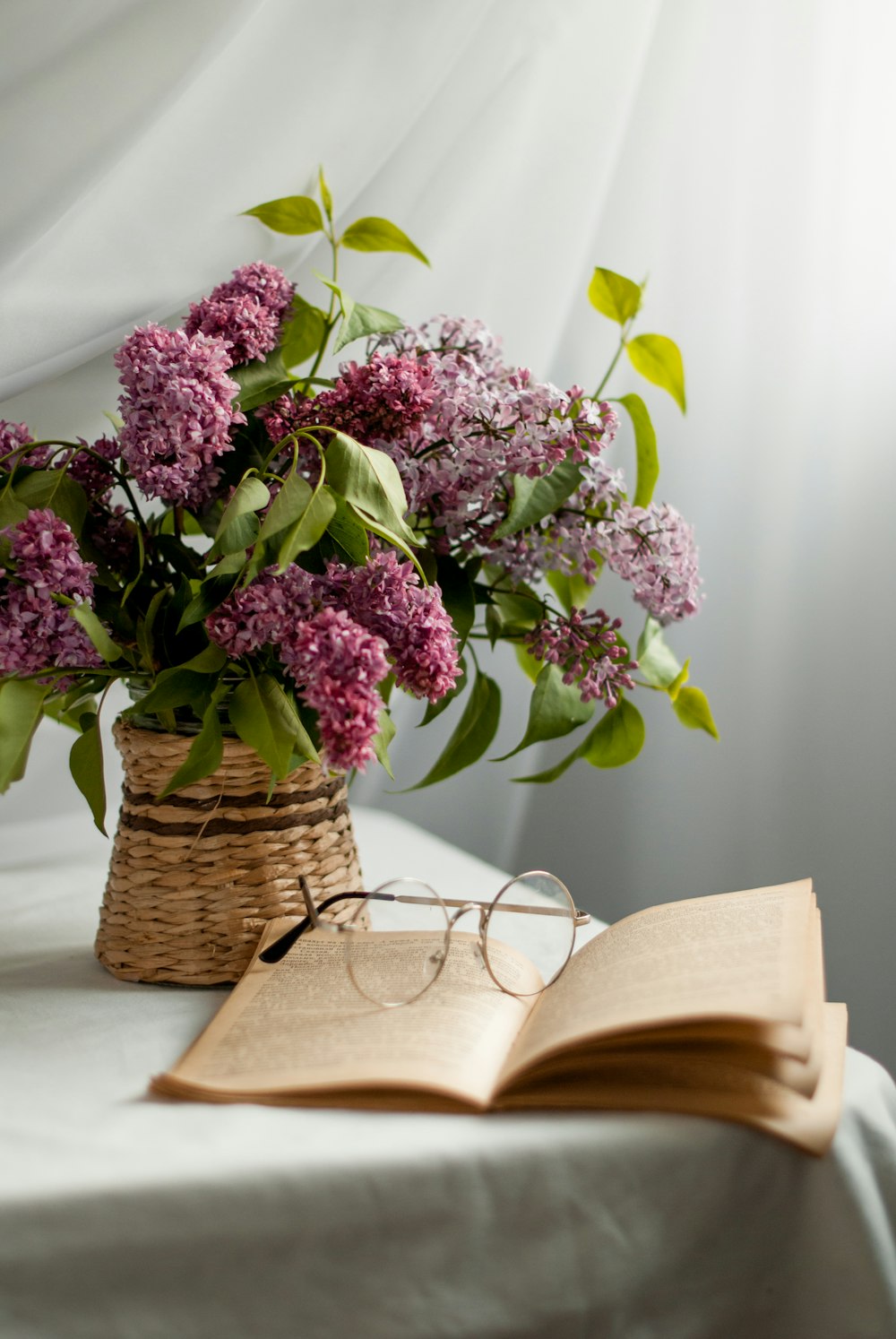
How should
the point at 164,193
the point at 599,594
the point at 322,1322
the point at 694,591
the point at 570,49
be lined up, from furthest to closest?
the point at 599,594
the point at 570,49
the point at 164,193
the point at 694,591
the point at 322,1322

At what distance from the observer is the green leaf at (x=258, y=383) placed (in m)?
0.65

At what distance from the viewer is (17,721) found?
1.88 ft

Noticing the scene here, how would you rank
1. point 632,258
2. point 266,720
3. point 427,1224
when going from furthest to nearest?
point 632,258
point 266,720
point 427,1224

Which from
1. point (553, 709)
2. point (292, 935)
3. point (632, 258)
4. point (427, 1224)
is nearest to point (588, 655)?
point (553, 709)

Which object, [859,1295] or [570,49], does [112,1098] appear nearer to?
[859,1295]

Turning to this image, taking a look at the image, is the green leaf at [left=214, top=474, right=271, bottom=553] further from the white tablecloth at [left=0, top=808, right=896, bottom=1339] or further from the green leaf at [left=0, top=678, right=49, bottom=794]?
the white tablecloth at [left=0, top=808, right=896, bottom=1339]

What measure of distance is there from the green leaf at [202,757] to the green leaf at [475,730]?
213 mm

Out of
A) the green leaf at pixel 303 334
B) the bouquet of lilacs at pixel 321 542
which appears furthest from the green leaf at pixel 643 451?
the green leaf at pixel 303 334

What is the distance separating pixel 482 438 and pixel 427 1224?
42 centimetres

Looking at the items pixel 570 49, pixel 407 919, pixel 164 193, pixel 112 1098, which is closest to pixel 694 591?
pixel 407 919

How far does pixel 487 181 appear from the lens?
1.11 meters

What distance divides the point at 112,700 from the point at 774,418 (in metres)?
0.76

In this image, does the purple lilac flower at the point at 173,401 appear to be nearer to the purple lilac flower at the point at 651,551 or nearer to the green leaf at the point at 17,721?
the green leaf at the point at 17,721

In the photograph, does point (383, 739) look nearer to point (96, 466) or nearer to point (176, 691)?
point (176, 691)
